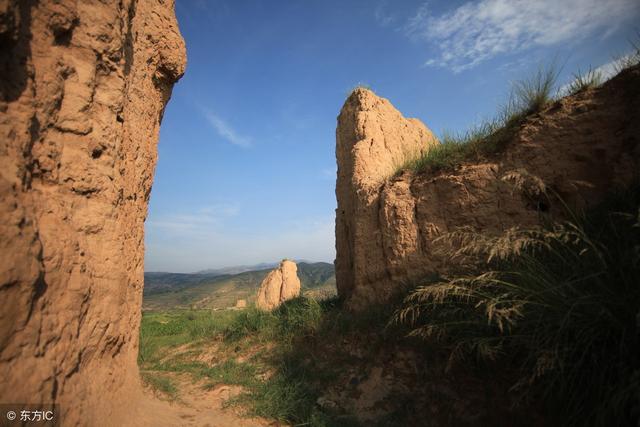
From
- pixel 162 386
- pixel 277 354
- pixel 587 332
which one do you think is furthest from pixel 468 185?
pixel 162 386

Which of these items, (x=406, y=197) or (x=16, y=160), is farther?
(x=406, y=197)

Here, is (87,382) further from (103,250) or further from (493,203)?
(493,203)

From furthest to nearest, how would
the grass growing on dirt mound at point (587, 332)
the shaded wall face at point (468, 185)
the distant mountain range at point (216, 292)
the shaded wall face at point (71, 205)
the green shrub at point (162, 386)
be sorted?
the distant mountain range at point (216, 292)
the shaded wall face at point (468, 185)
the green shrub at point (162, 386)
the grass growing on dirt mound at point (587, 332)
the shaded wall face at point (71, 205)

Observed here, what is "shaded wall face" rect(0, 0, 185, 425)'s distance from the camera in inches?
59.0

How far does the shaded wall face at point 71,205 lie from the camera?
4.91ft

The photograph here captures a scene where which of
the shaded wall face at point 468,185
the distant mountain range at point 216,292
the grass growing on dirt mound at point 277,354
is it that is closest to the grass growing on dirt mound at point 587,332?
the shaded wall face at point 468,185

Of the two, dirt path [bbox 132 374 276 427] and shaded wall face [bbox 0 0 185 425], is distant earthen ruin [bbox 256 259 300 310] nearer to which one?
dirt path [bbox 132 374 276 427]

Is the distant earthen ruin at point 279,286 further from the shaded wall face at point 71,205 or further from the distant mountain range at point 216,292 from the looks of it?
the distant mountain range at point 216,292

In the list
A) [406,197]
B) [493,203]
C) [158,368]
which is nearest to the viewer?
[493,203]

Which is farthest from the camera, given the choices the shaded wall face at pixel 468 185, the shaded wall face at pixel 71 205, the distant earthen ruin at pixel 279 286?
the distant earthen ruin at pixel 279 286

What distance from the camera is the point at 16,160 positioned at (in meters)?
1.57

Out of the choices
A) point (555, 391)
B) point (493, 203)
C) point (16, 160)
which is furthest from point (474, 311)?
point (16, 160)

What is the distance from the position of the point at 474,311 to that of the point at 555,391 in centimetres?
102

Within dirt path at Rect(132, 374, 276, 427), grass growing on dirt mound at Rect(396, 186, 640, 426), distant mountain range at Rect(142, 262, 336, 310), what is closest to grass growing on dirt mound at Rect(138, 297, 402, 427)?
dirt path at Rect(132, 374, 276, 427)
